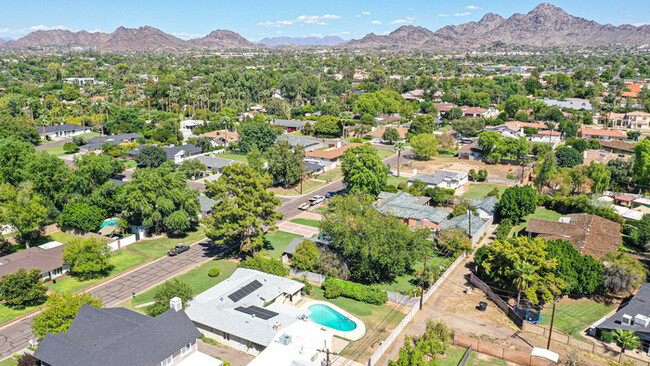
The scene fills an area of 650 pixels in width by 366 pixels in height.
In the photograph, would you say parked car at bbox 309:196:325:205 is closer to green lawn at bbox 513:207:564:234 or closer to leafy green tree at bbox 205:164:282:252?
leafy green tree at bbox 205:164:282:252

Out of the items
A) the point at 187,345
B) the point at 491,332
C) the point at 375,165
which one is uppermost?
the point at 375,165

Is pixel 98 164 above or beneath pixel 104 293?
above

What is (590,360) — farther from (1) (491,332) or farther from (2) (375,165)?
(2) (375,165)

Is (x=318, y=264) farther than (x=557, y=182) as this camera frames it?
No

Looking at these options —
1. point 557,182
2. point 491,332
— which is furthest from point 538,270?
point 557,182

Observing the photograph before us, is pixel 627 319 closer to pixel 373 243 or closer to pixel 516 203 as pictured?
pixel 373 243

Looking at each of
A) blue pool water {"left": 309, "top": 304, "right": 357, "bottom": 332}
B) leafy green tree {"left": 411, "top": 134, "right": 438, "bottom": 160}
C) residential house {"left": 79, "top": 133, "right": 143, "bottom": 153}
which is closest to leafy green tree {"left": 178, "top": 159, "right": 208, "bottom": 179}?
residential house {"left": 79, "top": 133, "right": 143, "bottom": 153}

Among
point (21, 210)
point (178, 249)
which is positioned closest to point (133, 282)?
point (178, 249)

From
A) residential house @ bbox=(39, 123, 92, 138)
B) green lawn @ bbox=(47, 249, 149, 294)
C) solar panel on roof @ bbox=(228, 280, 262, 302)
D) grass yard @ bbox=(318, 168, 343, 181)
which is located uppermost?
residential house @ bbox=(39, 123, 92, 138)
